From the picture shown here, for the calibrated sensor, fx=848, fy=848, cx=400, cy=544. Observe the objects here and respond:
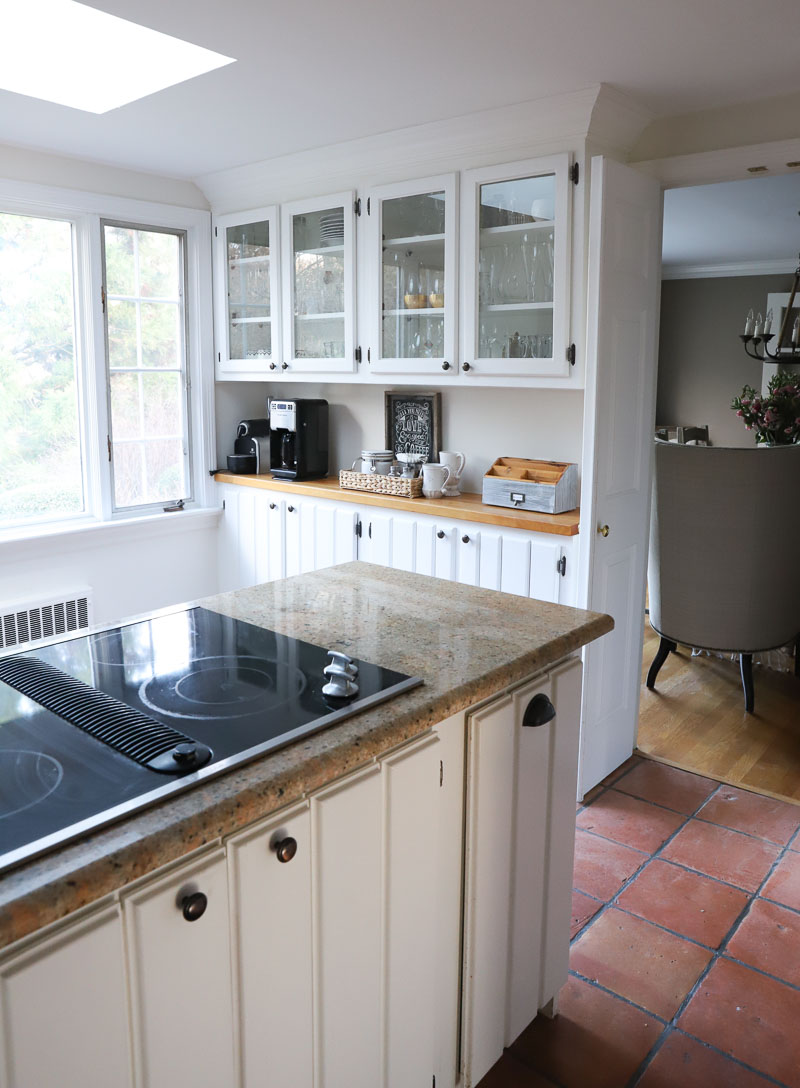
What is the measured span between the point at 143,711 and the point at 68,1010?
0.48 m

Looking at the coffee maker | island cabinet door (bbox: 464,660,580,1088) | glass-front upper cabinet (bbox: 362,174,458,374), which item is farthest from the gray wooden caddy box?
island cabinet door (bbox: 464,660,580,1088)

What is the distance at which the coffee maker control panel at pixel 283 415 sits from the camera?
3.87 meters

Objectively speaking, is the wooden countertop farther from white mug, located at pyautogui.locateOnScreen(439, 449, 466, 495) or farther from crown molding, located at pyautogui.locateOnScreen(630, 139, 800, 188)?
crown molding, located at pyautogui.locateOnScreen(630, 139, 800, 188)

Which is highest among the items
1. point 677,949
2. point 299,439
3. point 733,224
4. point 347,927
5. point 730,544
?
point 733,224

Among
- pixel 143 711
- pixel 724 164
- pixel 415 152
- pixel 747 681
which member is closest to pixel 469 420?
pixel 415 152

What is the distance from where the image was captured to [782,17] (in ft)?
6.58

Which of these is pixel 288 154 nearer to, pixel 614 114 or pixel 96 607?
pixel 614 114

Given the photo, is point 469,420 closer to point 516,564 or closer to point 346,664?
point 516,564

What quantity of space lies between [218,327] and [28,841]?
3.43 m

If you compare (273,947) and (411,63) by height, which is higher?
(411,63)

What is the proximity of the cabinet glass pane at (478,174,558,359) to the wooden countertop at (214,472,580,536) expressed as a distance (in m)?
0.56

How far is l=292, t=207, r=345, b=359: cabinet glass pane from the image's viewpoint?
350 cm

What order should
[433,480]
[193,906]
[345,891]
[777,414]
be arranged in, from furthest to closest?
[777,414]
[433,480]
[345,891]
[193,906]

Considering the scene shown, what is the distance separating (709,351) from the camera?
7.77 m
